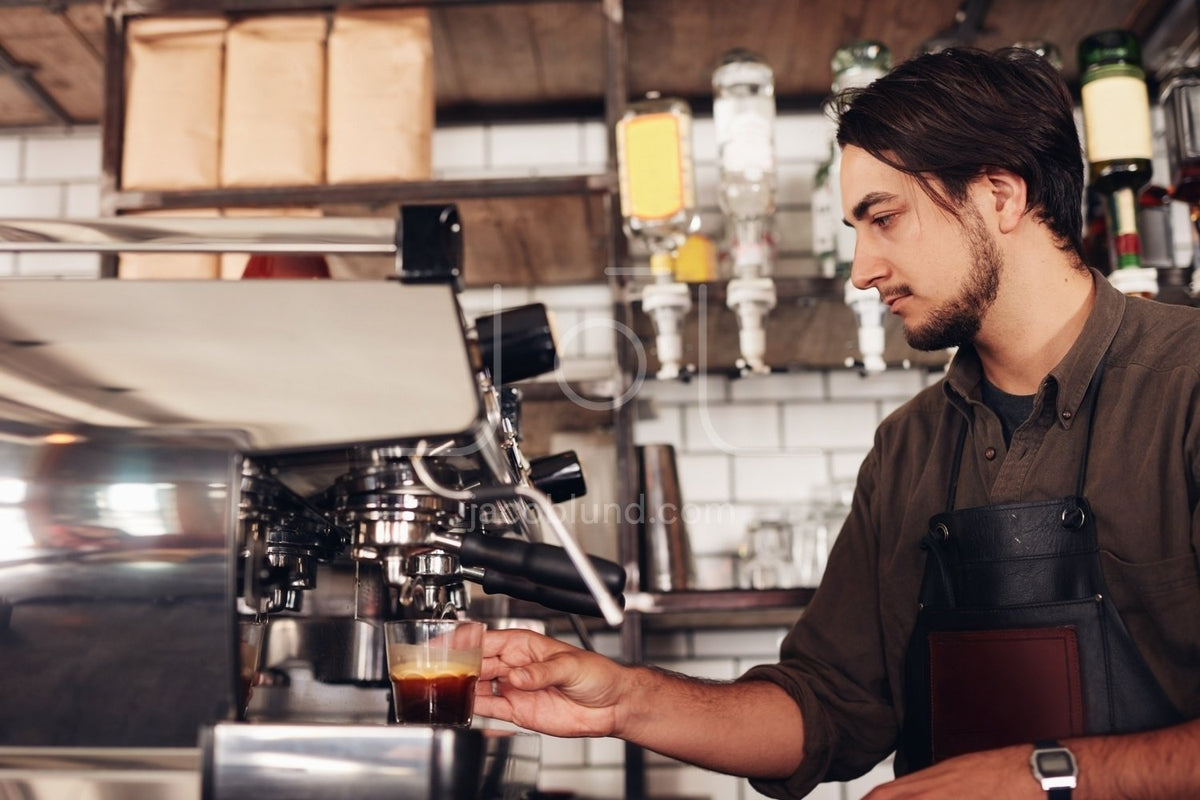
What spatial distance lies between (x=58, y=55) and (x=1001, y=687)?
7.34ft

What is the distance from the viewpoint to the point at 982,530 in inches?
53.6

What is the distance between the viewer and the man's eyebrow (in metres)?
1.47

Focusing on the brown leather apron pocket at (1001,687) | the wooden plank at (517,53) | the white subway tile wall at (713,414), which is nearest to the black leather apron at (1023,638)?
the brown leather apron pocket at (1001,687)

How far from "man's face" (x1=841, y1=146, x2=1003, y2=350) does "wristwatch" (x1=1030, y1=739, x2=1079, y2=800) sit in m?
0.54

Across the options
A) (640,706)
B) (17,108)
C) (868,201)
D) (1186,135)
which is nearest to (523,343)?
(640,706)

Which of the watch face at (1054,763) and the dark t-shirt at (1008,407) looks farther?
the dark t-shirt at (1008,407)

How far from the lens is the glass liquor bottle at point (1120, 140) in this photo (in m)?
2.00

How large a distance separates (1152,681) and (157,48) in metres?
2.03

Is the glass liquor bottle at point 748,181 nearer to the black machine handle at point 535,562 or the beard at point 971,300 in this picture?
the beard at point 971,300

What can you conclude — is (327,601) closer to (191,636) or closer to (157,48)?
(191,636)

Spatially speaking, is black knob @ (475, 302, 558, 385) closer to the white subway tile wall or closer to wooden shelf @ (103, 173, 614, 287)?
wooden shelf @ (103, 173, 614, 287)

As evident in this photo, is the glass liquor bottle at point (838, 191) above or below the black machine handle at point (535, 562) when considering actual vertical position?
above

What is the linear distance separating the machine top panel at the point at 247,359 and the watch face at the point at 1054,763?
2.23 feet

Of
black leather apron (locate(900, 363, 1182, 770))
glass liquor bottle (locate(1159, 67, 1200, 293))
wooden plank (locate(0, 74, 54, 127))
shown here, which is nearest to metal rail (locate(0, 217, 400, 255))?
black leather apron (locate(900, 363, 1182, 770))
